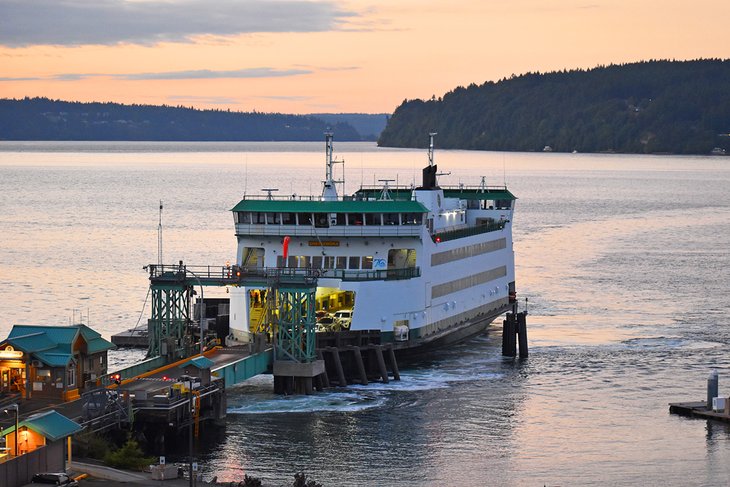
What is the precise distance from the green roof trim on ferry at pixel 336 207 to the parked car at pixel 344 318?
414 cm

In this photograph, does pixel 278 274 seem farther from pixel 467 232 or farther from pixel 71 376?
pixel 467 232

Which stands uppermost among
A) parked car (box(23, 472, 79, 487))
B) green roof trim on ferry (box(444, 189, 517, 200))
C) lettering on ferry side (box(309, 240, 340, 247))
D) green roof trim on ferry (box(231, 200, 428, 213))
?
green roof trim on ferry (box(444, 189, 517, 200))

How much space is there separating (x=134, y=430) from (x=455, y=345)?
2601 centimetres

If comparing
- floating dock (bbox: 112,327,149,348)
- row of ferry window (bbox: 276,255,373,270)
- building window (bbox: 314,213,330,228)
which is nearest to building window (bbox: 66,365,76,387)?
row of ferry window (bbox: 276,255,373,270)

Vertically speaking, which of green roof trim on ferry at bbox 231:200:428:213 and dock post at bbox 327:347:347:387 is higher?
green roof trim on ferry at bbox 231:200:428:213

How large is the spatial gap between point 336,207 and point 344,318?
4.58 m

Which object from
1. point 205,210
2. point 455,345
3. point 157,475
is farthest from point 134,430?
point 205,210

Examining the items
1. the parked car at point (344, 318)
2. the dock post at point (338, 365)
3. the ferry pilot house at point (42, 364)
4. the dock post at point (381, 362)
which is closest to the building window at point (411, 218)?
the parked car at point (344, 318)

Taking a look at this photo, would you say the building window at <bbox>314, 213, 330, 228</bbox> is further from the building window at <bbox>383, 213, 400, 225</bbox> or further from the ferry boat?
the building window at <bbox>383, 213, 400, 225</bbox>

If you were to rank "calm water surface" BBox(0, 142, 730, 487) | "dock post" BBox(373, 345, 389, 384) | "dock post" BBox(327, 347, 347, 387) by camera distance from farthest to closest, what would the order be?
"dock post" BBox(373, 345, 389, 384), "dock post" BBox(327, 347, 347, 387), "calm water surface" BBox(0, 142, 730, 487)

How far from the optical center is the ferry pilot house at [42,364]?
47438 millimetres

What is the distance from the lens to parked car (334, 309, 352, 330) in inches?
2363

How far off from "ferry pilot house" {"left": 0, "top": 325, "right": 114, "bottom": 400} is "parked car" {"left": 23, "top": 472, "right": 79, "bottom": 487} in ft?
32.0

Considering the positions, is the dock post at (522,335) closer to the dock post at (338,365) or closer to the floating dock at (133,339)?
the dock post at (338,365)
